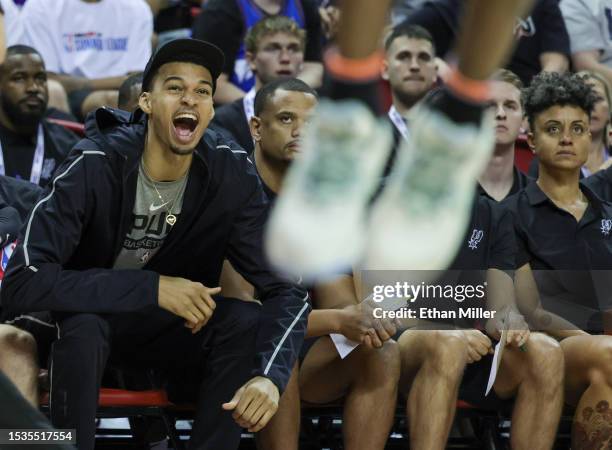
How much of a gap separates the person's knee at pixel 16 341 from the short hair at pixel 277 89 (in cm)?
123

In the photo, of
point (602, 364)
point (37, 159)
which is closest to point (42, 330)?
point (37, 159)

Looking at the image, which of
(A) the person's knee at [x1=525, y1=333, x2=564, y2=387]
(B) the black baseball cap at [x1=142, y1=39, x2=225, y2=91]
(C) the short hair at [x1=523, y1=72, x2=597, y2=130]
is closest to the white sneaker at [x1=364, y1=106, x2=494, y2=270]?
(B) the black baseball cap at [x1=142, y1=39, x2=225, y2=91]

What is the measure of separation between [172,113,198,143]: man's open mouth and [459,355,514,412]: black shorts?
Result: 1423 millimetres

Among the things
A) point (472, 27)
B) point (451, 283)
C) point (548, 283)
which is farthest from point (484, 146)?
point (548, 283)

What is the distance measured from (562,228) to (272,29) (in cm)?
189

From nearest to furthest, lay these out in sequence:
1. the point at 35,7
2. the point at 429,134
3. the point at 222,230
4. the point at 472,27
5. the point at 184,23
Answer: the point at 472,27 → the point at 429,134 → the point at 222,230 → the point at 35,7 → the point at 184,23

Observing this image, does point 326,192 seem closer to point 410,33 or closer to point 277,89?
point 277,89

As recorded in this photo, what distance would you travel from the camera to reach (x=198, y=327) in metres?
3.94

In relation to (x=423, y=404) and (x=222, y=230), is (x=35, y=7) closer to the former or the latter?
(x=222, y=230)

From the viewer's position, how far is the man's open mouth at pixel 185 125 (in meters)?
3.97

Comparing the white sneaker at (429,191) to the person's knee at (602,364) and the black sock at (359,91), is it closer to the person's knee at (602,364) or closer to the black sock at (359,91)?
the black sock at (359,91)

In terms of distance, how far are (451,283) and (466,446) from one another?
2.27 ft

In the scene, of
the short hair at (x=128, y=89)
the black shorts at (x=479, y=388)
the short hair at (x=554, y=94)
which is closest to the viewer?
the black shorts at (x=479, y=388)

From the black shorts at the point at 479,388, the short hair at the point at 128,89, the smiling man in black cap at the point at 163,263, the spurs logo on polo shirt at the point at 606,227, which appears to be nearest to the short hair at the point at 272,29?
the short hair at the point at 128,89
